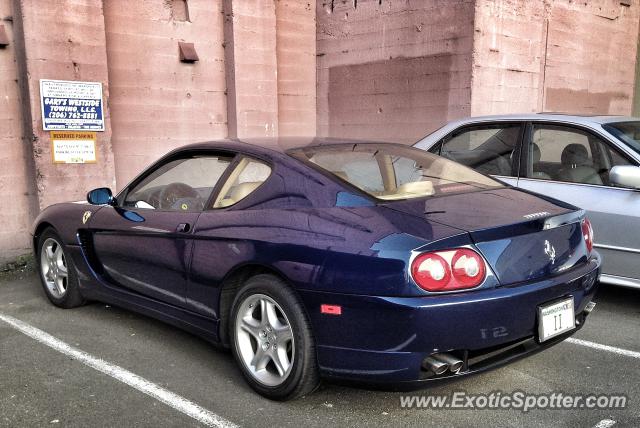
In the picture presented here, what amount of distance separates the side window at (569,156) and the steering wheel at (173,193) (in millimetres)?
2698

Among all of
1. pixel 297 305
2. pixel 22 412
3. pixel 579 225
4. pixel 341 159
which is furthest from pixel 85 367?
pixel 579 225

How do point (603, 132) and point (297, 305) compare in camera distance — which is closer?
point (297, 305)

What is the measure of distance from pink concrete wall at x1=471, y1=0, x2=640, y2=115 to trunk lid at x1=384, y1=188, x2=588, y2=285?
4773 millimetres

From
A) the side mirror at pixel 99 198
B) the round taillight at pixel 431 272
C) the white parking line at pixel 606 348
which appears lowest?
the white parking line at pixel 606 348

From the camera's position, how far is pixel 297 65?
30.8ft

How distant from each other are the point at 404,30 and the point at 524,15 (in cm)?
164

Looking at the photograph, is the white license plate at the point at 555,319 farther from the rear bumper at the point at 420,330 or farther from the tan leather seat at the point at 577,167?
the tan leather seat at the point at 577,167

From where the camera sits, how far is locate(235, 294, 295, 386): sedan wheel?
3.10 m

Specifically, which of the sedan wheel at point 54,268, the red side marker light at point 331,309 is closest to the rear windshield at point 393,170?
the red side marker light at point 331,309

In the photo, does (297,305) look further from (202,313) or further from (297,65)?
(297,65)

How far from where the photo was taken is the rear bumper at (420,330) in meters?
2.65

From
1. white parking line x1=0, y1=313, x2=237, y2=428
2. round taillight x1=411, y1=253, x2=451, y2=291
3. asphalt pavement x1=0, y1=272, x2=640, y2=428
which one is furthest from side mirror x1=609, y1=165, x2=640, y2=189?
white parking line x1=0, y1=313, x2=237, y2=428

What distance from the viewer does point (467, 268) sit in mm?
2715

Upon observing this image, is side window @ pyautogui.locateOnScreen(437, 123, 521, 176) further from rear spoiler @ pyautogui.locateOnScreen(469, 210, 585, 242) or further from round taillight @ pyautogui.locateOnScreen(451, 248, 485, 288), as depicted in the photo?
round taillight @ pyautogui.locateOnScreen(451, 248, 485, 288)
